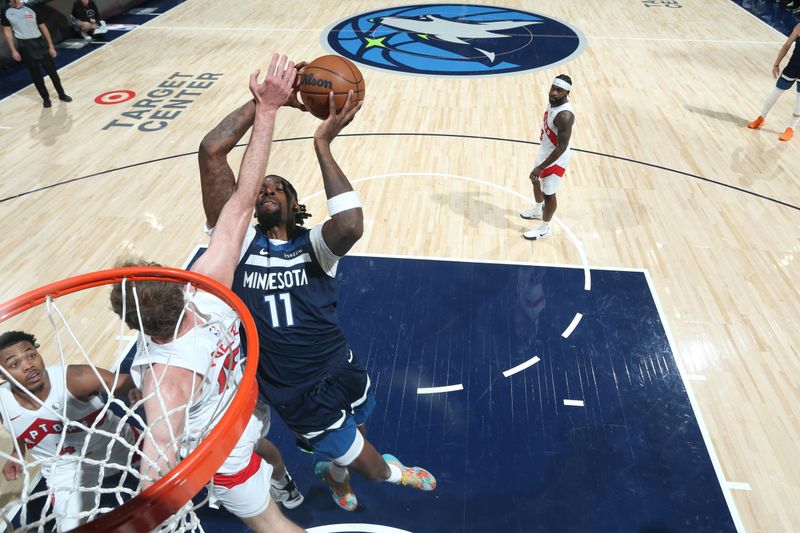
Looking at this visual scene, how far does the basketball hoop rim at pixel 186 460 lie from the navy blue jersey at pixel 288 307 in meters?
0.50

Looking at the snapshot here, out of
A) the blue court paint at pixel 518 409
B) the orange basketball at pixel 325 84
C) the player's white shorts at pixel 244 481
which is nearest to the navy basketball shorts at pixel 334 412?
the player's white shorts at pixel 244 481

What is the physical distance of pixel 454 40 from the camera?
11.0m

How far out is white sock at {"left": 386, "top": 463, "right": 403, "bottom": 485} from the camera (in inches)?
123

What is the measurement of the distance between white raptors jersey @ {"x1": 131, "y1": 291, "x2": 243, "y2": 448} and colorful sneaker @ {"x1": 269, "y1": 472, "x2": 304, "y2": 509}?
43.0 inches

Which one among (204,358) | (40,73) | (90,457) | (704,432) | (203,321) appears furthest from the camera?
(40,73)

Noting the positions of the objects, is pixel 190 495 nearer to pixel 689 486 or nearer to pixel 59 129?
pixel 689 486

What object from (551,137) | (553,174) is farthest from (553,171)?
(551,137)

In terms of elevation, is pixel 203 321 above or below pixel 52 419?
above

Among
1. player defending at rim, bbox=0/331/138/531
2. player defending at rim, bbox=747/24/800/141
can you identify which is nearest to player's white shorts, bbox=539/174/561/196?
player defending at rim, bbox=0/331/138/531

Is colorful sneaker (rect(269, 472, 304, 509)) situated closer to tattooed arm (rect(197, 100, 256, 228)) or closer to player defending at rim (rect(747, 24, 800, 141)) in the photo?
tattooed arm (rect(197, 100, 256, 228))

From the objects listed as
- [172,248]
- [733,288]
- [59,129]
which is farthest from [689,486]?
[59,129]

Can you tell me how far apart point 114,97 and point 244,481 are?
8271mm

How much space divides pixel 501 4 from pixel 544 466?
494 inches

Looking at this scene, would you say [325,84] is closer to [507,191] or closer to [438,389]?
[438,389]
